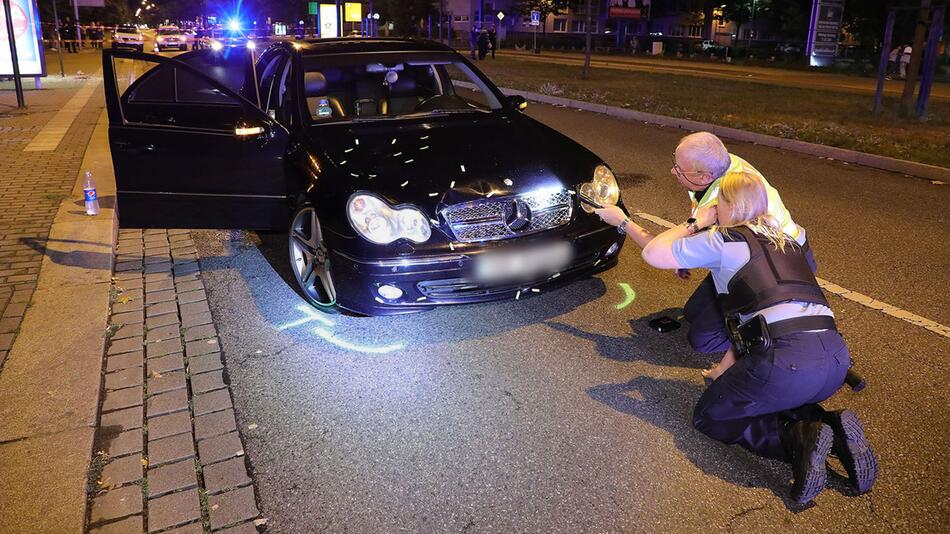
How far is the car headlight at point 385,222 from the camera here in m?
3.84

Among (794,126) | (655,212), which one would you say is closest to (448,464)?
(655,212)

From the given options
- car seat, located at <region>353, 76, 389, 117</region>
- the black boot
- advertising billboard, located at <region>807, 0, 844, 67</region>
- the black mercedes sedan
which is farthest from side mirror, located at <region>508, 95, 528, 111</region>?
advertising billboard, located at <region>807, 0, 844, 67</region>

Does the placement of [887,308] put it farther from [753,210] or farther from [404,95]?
[404,95]

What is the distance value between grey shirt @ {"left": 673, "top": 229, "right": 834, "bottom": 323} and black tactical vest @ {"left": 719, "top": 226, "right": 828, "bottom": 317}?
0.09 ft

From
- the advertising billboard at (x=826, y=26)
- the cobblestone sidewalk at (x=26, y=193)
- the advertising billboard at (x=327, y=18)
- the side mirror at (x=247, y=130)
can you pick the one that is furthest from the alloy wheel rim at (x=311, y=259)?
the advertising billboard at (x=327, y=18)

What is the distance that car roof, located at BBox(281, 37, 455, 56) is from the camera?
546 cm

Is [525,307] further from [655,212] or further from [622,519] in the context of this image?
[655,212]

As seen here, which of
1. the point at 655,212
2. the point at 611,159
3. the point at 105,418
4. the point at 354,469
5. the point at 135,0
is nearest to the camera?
the point at 354,469

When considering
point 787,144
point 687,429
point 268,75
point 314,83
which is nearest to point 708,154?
point 687,429

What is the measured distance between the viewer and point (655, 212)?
7051 mm

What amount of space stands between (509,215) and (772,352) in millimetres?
1631

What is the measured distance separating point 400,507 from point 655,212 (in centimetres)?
500

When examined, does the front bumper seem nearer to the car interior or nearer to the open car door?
the open car door

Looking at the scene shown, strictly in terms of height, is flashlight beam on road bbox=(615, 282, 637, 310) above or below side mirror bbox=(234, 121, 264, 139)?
below
